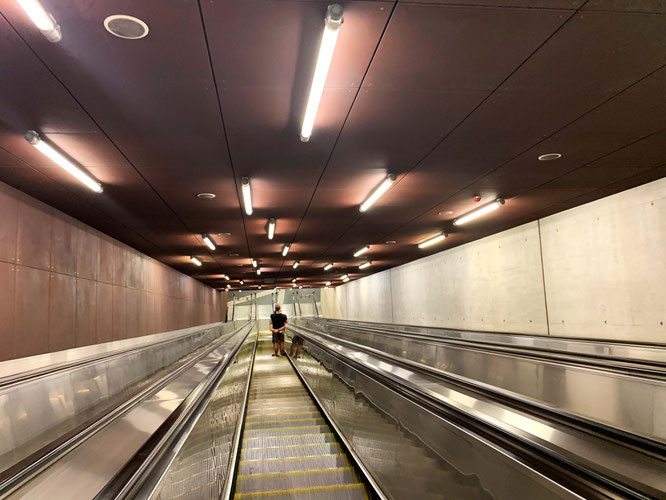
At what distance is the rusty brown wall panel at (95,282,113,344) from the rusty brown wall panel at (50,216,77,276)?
1.81 m

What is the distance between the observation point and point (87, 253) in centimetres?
1073

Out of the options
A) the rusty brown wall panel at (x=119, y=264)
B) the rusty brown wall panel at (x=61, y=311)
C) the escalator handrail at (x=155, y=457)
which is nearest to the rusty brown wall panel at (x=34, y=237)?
the rusty brown wall panel at (x=61, y=311)

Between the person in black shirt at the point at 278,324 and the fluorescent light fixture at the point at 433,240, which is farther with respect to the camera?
the person in black shirt at the point at 278,324

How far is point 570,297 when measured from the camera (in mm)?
9945

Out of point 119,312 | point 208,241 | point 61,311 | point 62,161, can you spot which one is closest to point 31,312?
point 61,311

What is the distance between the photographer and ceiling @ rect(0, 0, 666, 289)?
353 cm

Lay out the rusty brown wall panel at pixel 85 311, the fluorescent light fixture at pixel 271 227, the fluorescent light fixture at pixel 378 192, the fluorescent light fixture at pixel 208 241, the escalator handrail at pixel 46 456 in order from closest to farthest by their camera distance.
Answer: the escalator handrail at pixel 46 456, the fluorescent light fixture at pixel 378 192, the rusty brown wall panel at pixel 85 311, the fluorescent light fixture at pixel 271 227, the fluorescent light fixture at pixel 208 241

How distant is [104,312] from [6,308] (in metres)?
4.67

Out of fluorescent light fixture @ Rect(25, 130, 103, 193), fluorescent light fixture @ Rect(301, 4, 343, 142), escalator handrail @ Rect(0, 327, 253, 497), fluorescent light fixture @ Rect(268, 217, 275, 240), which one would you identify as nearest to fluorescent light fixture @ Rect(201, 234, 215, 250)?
fluorescent light fixture @ Rect(268, 217, 275, 240)

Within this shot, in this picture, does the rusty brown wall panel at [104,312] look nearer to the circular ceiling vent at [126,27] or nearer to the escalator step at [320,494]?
the escalator step at [320,494]

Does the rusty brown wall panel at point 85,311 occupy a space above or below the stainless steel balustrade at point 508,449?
above

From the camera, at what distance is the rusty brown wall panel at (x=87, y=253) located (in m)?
10.3

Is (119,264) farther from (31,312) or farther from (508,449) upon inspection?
(508,449)

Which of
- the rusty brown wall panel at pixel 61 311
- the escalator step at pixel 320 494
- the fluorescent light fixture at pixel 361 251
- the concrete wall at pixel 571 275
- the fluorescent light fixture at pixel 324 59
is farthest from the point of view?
the fluorescent light fixture at pixel 361 251
